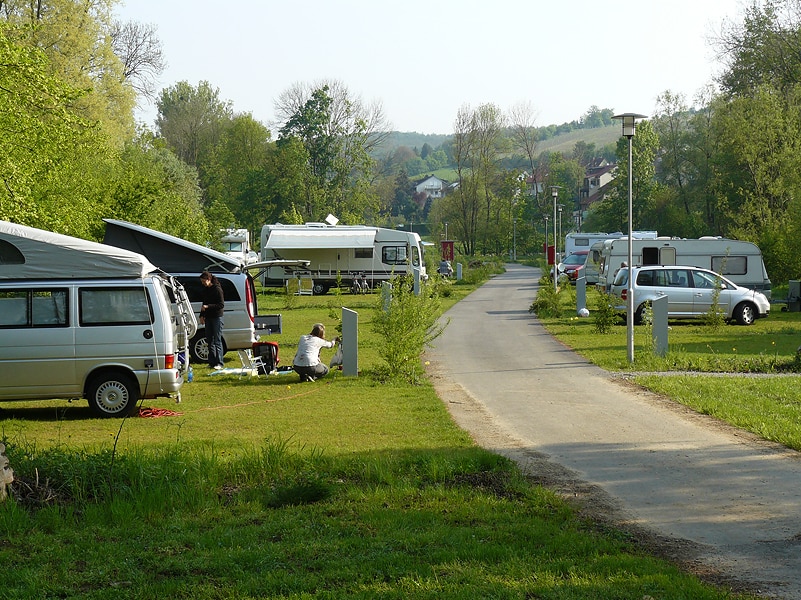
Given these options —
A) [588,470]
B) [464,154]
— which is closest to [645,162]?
[464,154]

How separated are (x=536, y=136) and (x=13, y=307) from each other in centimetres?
9481

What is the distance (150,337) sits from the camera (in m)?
12.9

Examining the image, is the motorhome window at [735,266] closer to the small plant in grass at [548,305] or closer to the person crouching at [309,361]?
the small plant in grass at [548,305]

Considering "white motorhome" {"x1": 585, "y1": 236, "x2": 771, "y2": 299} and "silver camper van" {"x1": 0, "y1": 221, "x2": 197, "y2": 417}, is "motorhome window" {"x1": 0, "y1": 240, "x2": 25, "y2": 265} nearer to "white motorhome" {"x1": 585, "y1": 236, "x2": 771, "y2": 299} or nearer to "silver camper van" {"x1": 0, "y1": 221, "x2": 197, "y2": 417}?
"silver camper van" {"x1": 0, "y1": 221, "x2": 197, "y2": 417}

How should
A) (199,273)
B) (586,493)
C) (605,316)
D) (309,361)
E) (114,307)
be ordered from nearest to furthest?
1. (586,493)
2. (114,307)
3. (309,361)
4. (199,273)
5. (605,316)

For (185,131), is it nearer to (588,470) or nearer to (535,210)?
(535,210)

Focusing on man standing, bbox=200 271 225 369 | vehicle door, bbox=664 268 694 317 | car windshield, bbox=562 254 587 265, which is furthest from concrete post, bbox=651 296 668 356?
car windshield, bbox=562 254 587 265

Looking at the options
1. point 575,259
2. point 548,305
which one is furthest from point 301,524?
point 575,259

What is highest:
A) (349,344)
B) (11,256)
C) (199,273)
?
(11,256)

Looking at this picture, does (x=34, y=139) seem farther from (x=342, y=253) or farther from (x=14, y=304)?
(x=342, y=253)

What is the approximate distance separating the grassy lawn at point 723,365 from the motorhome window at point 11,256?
9.45 meters

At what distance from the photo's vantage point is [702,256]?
3384cm

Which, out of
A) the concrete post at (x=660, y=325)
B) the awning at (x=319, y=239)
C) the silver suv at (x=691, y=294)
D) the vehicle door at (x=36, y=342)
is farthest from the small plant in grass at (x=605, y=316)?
the awning at (x=319, y=239)

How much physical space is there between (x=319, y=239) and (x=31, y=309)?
34.3 m
